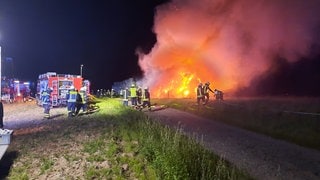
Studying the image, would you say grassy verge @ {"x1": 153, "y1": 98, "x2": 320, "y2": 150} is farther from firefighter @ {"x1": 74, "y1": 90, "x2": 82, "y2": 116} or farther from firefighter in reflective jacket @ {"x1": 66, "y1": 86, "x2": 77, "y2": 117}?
firefighter in reflective jacket @ {"x1": 66, "y1": 86, "x2": 77, "y2": 117}

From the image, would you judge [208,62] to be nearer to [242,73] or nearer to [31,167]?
[242,73]

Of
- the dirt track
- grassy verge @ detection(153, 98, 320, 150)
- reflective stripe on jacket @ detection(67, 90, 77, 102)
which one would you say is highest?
reflective stripe on jacket @ detection(67, 90, 77, 102)

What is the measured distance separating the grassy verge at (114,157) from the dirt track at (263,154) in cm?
74

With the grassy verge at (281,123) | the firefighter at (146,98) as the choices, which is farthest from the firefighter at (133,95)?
the grassy verge at (281,123)

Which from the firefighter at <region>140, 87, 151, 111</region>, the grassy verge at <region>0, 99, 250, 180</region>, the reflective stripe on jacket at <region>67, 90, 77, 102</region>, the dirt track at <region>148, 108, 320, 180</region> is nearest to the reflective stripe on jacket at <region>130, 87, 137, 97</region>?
the firefighter at <region>140, 87, 151, 111</region>

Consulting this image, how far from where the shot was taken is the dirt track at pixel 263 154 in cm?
972

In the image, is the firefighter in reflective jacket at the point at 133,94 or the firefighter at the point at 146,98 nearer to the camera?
the firefighter at the point at 146,98

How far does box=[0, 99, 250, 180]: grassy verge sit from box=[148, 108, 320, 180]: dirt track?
2.42 feet

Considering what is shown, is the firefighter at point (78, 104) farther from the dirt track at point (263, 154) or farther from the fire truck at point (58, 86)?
the dirt track at point (263, 154)

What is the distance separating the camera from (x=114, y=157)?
1288 centimetres

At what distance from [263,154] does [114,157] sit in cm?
494

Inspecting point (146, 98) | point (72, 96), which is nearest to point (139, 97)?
point (146, 98)

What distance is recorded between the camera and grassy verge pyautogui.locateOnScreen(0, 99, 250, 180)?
9.56 meters

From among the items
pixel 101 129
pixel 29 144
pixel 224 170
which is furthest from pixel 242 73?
pixel 224 170
